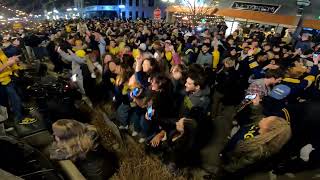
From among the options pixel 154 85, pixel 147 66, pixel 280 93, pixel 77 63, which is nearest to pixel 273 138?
pixel 280 93

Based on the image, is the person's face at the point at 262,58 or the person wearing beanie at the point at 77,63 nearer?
the person wearing beanie at the point at 77,63

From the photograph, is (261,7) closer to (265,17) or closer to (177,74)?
(265,17)

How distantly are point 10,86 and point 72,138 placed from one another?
150 inches

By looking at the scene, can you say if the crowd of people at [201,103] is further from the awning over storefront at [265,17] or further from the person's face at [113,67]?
the awning over storefront at [265,17]

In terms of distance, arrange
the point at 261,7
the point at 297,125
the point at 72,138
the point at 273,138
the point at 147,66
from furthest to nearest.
→ 1. the point at 261,7
2. the point at 147,66
3. the point at 297,125
4. the point at 72,138
5. the point at 273,138

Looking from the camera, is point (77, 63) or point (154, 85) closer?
point (154, 85)

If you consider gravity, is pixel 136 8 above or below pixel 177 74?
above

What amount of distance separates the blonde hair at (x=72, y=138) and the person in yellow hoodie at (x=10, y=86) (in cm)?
277

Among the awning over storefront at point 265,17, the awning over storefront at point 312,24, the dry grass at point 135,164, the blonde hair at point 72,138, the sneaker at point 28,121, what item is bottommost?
the dry grass at point 135,164

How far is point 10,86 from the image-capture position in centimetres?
609

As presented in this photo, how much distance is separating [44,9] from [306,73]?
7069cm

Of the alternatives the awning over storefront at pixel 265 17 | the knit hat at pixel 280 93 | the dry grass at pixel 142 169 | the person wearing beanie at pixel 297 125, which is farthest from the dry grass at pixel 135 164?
the awning over storefront at pixel 265 17

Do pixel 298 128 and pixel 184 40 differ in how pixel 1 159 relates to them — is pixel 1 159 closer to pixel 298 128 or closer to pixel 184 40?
pixel 298 128

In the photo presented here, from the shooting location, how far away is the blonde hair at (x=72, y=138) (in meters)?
3.31
